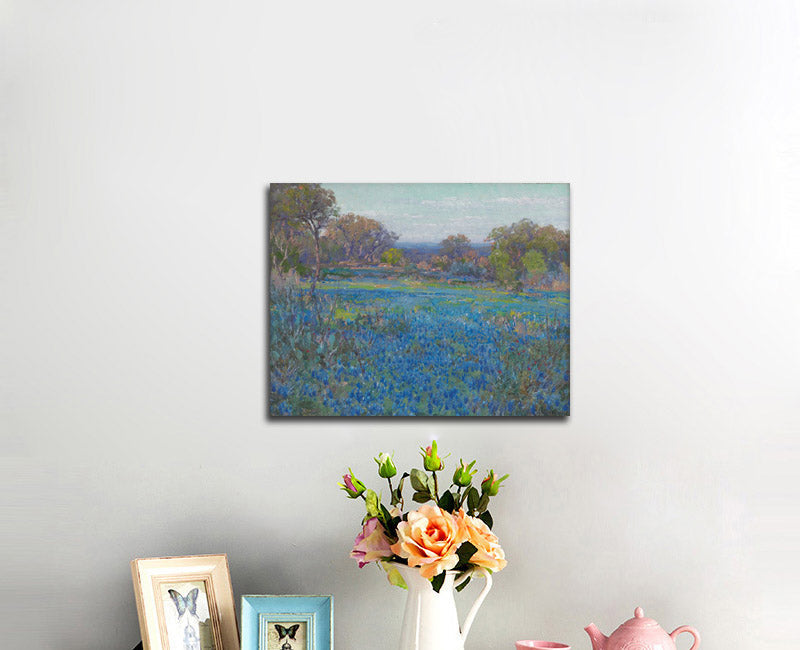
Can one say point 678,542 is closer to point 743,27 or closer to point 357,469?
point 357,469

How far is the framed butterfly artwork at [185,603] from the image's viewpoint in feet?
4.95

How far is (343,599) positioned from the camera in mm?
1694

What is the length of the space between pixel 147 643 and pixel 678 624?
1.07 meters

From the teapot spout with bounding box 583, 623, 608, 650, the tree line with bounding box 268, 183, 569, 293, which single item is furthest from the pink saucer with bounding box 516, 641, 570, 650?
the tree line with bounding box 268, 183, 569, 293

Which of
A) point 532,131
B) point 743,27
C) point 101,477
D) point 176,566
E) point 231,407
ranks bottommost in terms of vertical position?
point 176,566

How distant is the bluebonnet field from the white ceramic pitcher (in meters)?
0.34

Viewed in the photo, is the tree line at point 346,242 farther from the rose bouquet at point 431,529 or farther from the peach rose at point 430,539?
the peach rose at point 430,539

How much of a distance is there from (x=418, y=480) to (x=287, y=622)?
14.5 inches

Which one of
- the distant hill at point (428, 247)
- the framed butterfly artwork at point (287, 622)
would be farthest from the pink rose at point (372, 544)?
the distant hill at point (428, 247)

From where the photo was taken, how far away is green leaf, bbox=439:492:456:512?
1549mm

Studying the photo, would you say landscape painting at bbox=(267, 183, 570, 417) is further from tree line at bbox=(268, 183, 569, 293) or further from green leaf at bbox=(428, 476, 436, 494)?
Result: green leaf at bbox=(428, 476, 436, 494)

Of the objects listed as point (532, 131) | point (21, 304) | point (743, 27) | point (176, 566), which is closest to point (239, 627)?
point (176, 566)

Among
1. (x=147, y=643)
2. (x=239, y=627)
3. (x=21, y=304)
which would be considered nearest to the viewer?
(x=147, y=643)

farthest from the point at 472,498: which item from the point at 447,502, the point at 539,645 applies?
the point at 539,645
